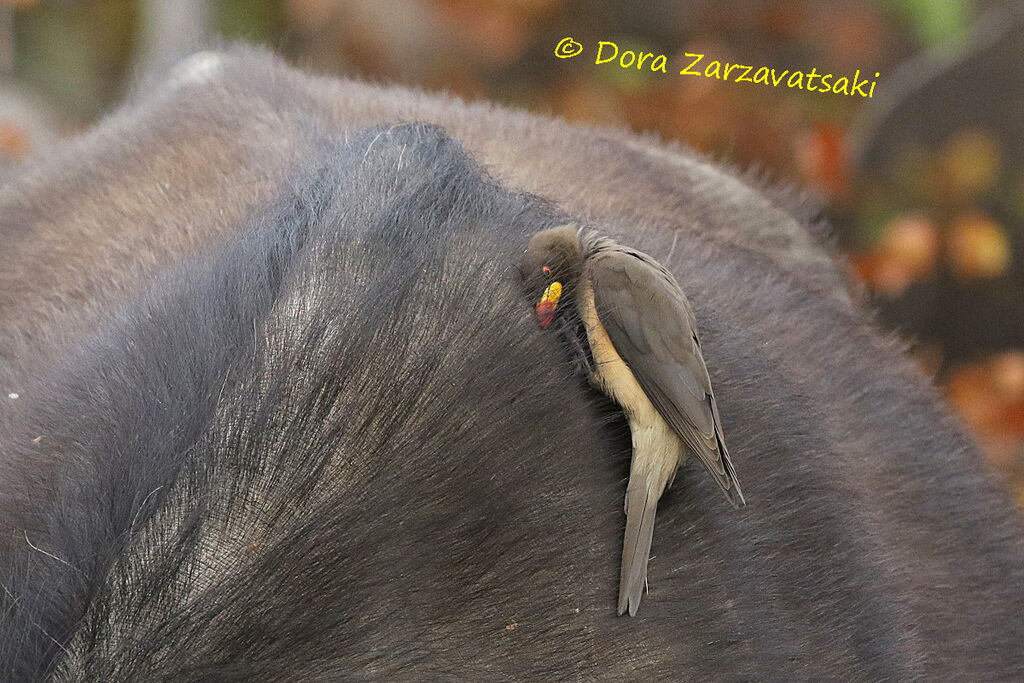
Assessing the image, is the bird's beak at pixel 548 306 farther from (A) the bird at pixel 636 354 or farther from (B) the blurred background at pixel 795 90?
(B) the blurred background at pixel 795 90

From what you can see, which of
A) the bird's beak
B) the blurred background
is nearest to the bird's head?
the bird's beak

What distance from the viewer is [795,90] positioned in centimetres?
540

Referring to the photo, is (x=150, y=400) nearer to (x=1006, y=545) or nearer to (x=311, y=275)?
(x=311, y=275)

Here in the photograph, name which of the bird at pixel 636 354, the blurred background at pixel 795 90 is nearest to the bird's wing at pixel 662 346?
the bird at pixel 636 354

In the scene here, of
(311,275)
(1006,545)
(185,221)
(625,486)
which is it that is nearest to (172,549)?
(311,275)

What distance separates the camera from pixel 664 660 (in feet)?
5.21

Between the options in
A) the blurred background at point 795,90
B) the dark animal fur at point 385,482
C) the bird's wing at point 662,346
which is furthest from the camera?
the blurred background at point 795,90

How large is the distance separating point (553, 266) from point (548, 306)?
0.05 meters

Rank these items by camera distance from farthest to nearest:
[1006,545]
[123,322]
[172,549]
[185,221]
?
[1006,545]
[185,221]
[123,322]
[172,549]

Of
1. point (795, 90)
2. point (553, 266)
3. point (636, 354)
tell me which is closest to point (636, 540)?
point (636, 354)

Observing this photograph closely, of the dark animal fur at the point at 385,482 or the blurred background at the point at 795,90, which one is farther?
the blurred background at the point at 795,90

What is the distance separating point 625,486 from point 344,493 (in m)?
0.34

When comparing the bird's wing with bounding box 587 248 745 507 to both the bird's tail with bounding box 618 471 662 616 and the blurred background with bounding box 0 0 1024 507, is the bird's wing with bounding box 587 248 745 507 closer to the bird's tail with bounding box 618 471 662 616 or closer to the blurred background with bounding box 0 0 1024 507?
the bird's tail with bounding box 618 471 662 616

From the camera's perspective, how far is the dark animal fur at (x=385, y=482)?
4.64 ft
